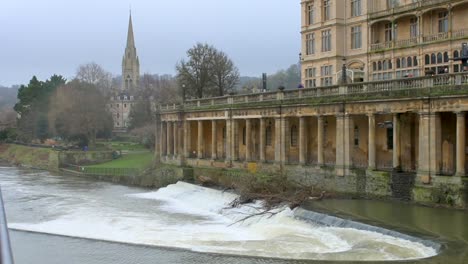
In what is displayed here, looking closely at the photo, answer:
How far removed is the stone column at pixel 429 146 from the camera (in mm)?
27734

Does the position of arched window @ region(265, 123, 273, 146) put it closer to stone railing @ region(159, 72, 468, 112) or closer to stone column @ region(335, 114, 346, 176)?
stone railing @ region(159, 72, 468, 112)

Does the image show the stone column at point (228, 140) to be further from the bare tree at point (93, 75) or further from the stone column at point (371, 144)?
the bare tree at point (93, 75)

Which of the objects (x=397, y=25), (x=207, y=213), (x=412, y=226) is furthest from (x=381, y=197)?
(x=397, y=25)

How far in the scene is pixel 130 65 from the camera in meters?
179

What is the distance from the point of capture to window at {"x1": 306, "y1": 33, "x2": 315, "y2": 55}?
166ft

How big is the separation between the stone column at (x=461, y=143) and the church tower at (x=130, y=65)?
522 feet

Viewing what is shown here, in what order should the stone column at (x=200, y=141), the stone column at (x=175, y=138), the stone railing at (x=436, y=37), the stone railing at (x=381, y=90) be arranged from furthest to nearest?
the stone column at (x=175, y=138) → the stone column at (x=200, y=141) → the stone railing at (x=436, y=37) → the stone railing at (x=381, y=90)

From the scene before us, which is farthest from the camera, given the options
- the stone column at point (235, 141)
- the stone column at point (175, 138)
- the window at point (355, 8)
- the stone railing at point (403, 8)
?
the stone column at point (175, 138)

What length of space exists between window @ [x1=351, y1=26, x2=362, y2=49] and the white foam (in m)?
19.5

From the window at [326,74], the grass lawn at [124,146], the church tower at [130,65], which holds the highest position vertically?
the church tower at [130,65]

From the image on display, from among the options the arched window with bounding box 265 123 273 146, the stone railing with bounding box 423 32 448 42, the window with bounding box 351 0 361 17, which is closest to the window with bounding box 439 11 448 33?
the stone railing with bounding box 423 32 448 42

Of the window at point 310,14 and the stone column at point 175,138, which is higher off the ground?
the window at point 310,14

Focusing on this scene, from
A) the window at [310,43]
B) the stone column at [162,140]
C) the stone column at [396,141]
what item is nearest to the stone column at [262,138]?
the window at [310,43]

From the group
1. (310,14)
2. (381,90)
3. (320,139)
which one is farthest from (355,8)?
(381,90)
